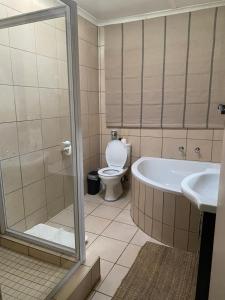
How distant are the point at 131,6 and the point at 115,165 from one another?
1.98 m

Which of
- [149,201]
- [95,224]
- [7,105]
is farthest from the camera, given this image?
[95,224]

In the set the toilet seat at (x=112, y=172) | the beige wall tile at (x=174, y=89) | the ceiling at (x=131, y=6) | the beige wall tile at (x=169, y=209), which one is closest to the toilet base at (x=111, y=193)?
the toilet seat at (x=112, y=172)

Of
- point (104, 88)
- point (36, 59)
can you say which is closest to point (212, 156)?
point (104, 88)

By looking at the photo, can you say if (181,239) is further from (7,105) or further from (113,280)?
(7,105)

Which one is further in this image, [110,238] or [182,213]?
[110,238]

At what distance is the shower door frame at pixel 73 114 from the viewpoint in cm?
142

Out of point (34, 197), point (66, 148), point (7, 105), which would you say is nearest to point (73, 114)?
point (66, 148)

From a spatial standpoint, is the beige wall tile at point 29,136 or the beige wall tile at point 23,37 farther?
the beige wall tile at point 29,136

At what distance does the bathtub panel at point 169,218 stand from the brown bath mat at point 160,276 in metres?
0.10

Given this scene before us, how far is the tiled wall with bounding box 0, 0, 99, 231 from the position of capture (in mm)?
1811

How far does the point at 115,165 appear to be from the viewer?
319 centimetres

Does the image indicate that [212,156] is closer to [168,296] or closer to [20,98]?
[168,296]

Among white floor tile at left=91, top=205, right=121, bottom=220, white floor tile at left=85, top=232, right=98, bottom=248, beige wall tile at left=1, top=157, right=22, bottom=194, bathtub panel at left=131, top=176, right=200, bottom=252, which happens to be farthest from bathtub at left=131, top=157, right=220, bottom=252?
beige wall tile at left=1, top=157, right=22, bottom=194

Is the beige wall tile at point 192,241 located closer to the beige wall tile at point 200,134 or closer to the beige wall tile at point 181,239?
the beige wall tile at point 181,239
